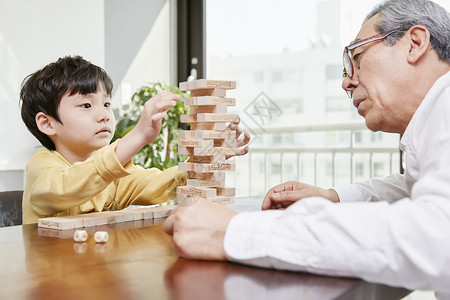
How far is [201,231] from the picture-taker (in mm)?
848

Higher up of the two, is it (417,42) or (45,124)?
(417,42)

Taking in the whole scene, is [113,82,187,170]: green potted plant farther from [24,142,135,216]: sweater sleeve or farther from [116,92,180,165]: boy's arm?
[116,92,180,165]: boy's arm

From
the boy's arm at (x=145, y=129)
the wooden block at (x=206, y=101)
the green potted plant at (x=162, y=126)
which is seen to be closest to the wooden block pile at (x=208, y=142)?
the wooden block at (x=206, y=101)

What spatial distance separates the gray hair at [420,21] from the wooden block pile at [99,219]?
0.78 m

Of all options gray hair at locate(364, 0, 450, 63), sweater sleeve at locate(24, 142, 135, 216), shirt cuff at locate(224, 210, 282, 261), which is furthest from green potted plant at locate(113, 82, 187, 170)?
shirt cuff at locate(224, 210, 282, 261)

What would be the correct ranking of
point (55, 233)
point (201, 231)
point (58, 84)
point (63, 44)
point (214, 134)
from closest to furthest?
point (201, 231) → point (55, 233) → point (214, 134) → point (58, 84) → point (63, 44)

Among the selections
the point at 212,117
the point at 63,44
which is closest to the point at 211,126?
the point at 212,117

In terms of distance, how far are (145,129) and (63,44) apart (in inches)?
98.2

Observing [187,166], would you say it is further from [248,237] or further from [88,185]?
[248,237]

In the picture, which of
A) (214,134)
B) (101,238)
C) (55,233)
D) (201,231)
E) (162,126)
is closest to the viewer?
(201,231)

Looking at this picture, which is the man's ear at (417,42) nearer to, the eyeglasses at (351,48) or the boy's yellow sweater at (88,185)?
the eyeglasses at (351,48)

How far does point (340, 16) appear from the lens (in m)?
4.01

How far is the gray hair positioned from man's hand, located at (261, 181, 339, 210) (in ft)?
1.47

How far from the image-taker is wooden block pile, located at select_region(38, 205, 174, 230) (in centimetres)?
122
